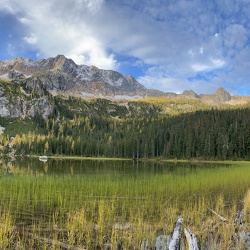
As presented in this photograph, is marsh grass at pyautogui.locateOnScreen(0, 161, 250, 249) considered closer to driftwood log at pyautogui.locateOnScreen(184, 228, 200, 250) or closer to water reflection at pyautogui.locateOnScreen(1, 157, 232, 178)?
driftwood log at pyautogui.locateOnScreen(184, 228, 200, 250)

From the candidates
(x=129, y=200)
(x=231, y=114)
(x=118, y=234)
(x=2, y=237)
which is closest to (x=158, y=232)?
(x=118, y=234)

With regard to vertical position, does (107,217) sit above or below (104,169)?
above

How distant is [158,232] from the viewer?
49.3 ft

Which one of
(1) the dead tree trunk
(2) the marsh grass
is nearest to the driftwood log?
(1) the dead tree trunk

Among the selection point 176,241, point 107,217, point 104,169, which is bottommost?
point 104,169

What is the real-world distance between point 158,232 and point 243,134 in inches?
5959

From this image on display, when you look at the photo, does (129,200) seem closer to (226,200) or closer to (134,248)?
(226,200)

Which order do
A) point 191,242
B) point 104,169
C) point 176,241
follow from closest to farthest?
point 191,242
point 176,241
point 104,169

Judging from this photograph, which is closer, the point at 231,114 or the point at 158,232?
the point at 158,232

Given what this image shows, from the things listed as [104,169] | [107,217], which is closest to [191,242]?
[107,217]

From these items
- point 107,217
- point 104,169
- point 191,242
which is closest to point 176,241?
point 191,242

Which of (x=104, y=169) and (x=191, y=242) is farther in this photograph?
(x=104, y=169)

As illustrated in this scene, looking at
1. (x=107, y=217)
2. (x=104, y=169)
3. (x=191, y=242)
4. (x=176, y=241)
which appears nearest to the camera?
(x=191, y=242)

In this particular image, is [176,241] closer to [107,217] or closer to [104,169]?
[107,217]
